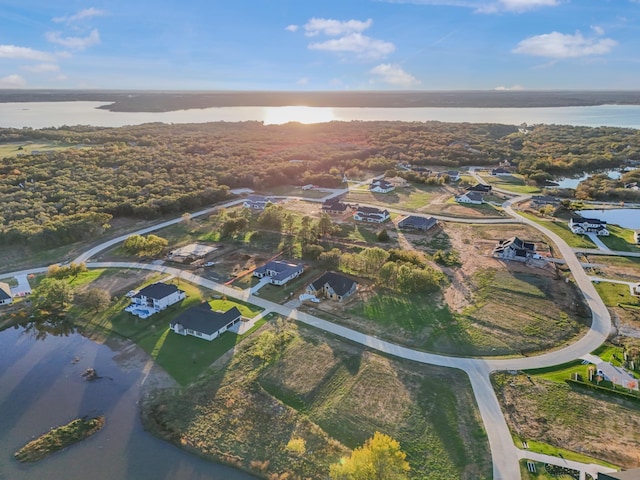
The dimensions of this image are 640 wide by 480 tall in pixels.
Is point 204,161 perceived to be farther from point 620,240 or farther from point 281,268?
point 620,240

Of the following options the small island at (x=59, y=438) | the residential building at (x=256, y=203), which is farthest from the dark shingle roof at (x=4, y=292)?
the residential building at (x=256, y=203)

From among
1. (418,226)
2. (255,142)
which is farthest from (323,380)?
(255,142)

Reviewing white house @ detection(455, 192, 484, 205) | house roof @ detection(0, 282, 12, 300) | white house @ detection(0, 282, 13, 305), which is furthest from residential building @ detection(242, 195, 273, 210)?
white house @ detection(0, 282, 13, 305)

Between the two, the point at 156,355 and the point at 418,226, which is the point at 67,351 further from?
the point at 418,226

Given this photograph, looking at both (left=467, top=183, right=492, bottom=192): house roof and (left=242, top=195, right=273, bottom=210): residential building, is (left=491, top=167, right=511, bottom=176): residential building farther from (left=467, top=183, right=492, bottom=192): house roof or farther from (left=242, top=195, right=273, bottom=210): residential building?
(left=242, top=195, right=273, bottom=210): residential building

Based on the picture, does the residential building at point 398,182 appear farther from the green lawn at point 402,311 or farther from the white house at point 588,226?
the green lawn at point 402,311
